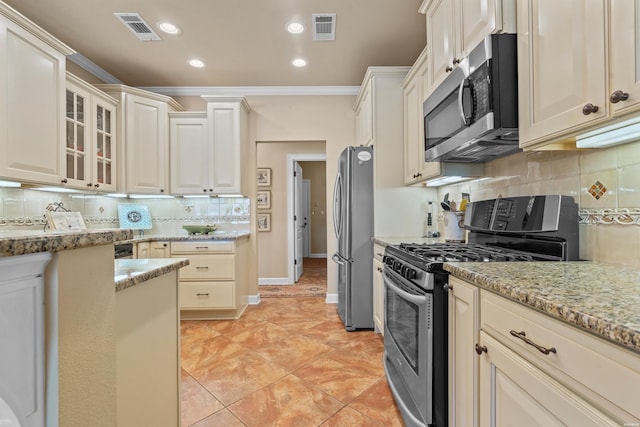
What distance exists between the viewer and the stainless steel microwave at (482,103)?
1.31 metres

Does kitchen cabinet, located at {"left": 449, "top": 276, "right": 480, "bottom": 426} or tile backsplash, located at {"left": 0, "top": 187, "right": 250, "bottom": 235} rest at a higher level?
tile backsplash, located at {"left": 0, "top": 187, "right": 250, "bottom": 235}

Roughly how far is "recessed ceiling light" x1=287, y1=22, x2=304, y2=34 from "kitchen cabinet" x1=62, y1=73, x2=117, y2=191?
6.15ft

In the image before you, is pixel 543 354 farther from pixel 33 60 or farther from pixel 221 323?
pixel 33 60

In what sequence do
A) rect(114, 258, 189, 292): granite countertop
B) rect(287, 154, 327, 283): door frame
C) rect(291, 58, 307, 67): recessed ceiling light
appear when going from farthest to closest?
rect(287, 154, 327, 283): door frame → rect(291, 58, 307, 67): recessed ceiling light → rect(114, 258, 189, 292): granite countertop

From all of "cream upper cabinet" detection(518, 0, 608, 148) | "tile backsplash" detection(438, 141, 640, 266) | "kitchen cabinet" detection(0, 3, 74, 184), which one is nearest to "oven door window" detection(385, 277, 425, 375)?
"tile backsplash" detection(438, 141, 640, 266)

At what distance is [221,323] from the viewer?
3180mm

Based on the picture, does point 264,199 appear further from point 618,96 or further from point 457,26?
point 618,96

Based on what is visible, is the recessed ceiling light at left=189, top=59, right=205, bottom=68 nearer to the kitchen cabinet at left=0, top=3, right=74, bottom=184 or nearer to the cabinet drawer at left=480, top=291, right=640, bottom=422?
the kitchen cabinet at left=0, top=3, right=74, bottom=184

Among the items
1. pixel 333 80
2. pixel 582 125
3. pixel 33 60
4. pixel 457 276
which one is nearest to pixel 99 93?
pixel 33 60

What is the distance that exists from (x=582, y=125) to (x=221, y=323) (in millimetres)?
3238

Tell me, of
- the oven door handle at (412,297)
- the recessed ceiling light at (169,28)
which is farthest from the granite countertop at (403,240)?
the recessed ceiling light at (169,28)

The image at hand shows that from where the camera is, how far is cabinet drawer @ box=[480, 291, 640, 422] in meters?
0.56

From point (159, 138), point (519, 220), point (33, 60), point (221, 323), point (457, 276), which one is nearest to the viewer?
point (457, 276)

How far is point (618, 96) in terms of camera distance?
0.86 m
